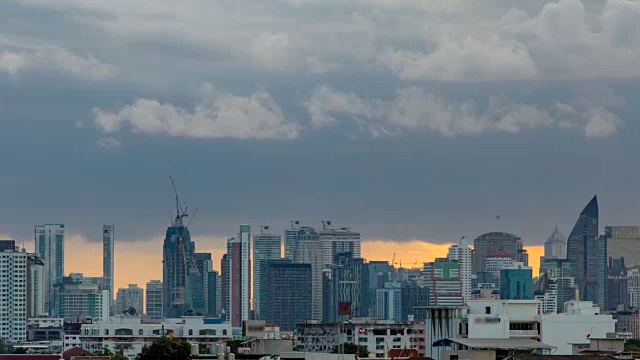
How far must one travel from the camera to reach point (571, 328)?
89562mm

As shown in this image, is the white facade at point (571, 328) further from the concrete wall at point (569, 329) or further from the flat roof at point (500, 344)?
the flat roof at point (500, 344)

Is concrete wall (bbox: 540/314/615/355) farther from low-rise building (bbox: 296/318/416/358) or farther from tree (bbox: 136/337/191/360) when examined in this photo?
low-rise building (bbox: 296/318/416/358)

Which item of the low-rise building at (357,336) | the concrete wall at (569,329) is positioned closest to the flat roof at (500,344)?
the concrete wall at (569,329)

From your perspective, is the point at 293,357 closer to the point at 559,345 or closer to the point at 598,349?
the point at 598,349

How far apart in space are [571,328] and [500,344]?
44.4 ft

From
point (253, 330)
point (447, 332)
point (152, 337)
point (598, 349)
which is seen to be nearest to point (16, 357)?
point (253, 330)

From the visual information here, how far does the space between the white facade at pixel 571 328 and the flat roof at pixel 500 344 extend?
557cm

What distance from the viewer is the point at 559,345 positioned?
87.3 meters

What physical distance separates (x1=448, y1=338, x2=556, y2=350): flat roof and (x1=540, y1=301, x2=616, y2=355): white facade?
557 centimetres

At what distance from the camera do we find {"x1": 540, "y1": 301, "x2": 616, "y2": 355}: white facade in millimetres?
88000

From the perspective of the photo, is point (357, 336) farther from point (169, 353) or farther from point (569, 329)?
point (169, 353)

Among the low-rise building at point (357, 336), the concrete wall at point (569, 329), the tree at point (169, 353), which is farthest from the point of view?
the low-rise building at point (357, 336)

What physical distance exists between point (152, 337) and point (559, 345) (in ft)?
361

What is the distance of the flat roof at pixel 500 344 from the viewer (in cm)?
7475
